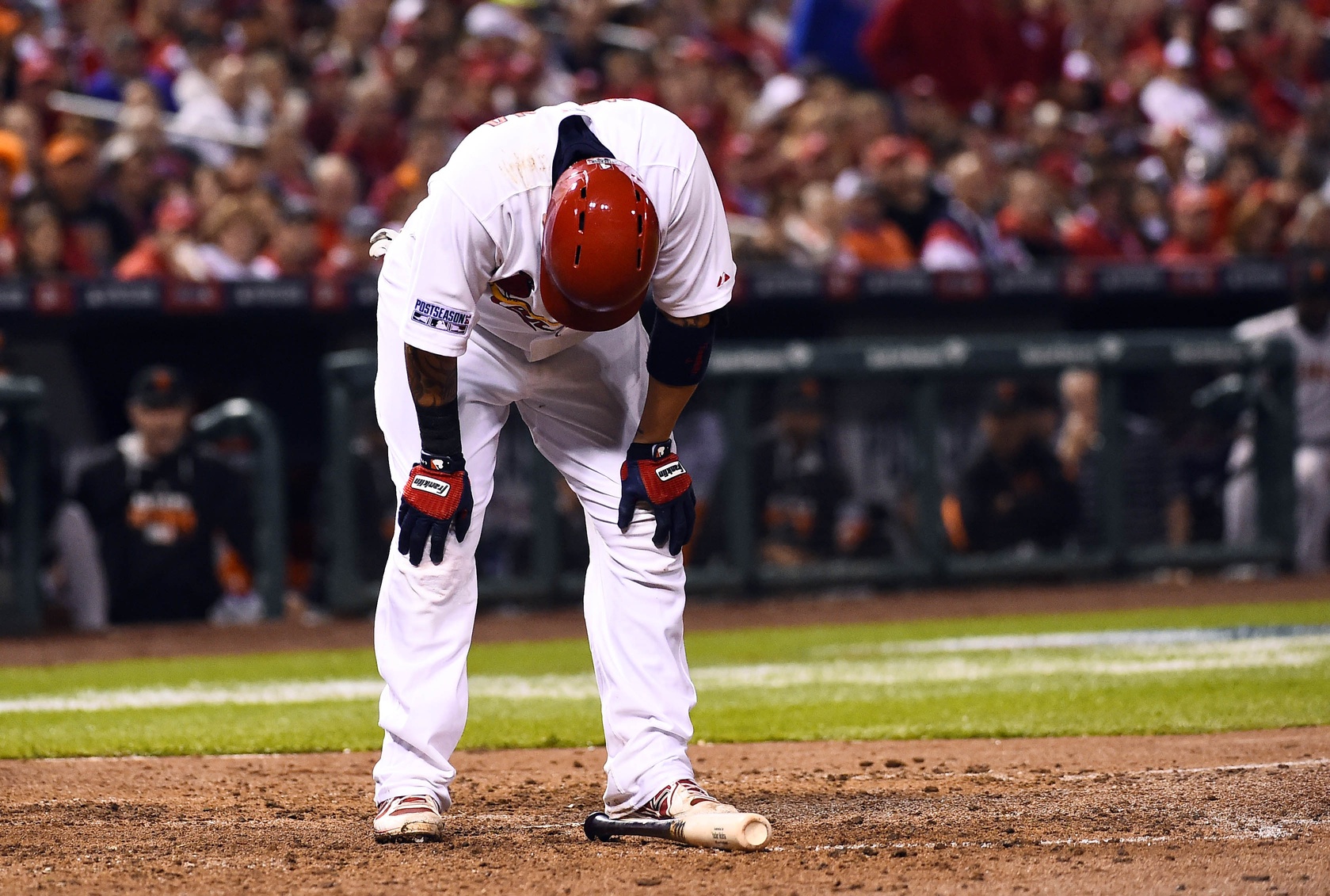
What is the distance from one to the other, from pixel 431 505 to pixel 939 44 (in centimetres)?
1043

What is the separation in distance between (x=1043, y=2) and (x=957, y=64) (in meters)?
1.96

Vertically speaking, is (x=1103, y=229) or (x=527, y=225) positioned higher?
(x=1103, y=229)

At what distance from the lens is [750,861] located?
3.51 metres

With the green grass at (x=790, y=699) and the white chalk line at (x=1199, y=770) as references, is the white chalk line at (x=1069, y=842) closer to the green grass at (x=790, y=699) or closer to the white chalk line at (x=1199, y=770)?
the white chalk line at (x=1199, y=770)

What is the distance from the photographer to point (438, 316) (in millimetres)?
3561

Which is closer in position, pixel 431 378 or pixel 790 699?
pixel 431 378

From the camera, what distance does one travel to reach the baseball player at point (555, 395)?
3568mm

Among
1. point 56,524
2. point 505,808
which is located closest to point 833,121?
point 56,524

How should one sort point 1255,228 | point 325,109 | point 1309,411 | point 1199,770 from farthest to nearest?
point 1255,228, point 325,109, point 1309,411, point 1199,770

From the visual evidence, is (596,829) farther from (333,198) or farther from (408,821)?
(333,198)

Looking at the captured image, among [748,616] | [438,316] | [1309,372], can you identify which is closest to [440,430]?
[438,316]

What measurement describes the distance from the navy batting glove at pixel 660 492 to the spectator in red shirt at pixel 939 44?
976cm

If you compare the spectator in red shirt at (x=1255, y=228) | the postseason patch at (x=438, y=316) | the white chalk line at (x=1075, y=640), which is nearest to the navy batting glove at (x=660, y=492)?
the postseason patch at (x=438, y=316)

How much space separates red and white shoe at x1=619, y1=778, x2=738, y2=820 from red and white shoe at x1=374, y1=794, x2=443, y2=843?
416mm
